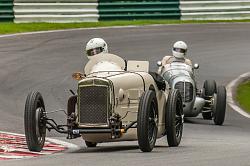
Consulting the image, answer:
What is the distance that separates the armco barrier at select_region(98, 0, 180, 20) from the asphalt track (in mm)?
1145

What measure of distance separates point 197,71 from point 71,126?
13.1 meters

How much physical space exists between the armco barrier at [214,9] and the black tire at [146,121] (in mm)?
19945

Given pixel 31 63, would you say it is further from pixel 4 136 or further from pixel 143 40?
pixel 4 136

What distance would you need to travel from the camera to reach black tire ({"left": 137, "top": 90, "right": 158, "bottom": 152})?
11.4m

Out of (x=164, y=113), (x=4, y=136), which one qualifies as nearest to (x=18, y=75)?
(x=4, y=136)

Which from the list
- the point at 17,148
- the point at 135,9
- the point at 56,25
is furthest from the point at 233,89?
the point at 17,148

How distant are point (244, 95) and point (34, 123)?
421 inches

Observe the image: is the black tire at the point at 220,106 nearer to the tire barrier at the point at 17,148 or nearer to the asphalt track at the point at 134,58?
the asphalt track at the point at 134,58

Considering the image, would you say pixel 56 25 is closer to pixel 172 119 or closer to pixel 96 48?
pixel 96 48

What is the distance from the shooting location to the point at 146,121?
11500 millimetres

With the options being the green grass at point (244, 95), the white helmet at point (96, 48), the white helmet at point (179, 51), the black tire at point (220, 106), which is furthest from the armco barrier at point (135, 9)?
the white helmet at point (96, 48)

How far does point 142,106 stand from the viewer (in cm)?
1149

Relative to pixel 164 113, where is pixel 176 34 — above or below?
below

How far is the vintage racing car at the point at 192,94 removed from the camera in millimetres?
17656
